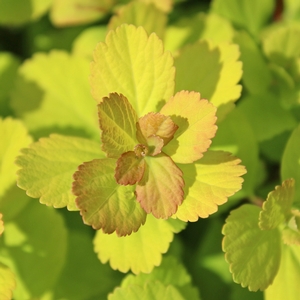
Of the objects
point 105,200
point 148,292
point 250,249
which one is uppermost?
point 105,200

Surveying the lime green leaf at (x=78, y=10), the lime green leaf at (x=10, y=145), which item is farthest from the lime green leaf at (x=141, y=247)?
the lime green leaf at (x=78, y=10)

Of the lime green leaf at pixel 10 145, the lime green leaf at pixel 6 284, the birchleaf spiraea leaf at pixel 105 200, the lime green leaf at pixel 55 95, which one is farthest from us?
the lime green leaf at pixel 55 95

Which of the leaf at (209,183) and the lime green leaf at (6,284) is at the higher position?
the leaf at (209,183)

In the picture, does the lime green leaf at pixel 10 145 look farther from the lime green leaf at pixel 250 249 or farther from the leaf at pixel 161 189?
the lime green leaf at pixel 250 249

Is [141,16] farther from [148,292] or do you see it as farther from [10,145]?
[148,292]

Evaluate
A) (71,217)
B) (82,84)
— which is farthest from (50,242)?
(82,84)

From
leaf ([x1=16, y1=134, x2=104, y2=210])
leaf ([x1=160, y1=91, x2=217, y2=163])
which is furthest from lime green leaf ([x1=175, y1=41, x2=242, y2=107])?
leaf ([x1=16, y1=134, x2=104, y2=210])

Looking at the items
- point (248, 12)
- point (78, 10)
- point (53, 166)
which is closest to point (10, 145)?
point (53, 166)

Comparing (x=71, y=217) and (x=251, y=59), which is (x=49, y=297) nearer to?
(x=71, y=217)
